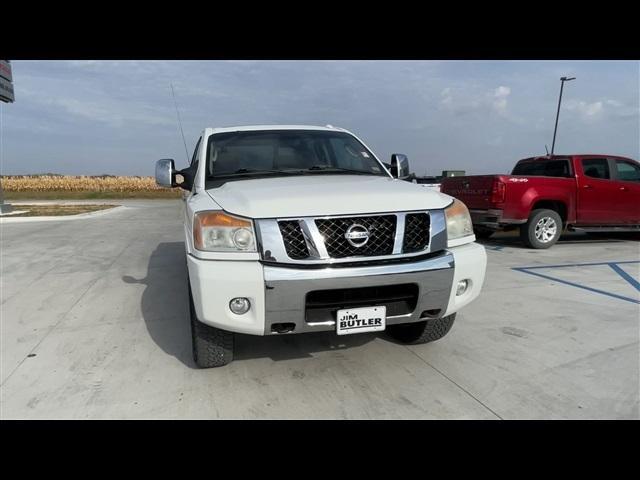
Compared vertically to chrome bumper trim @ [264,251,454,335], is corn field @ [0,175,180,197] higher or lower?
lower

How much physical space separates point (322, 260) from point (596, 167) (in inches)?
313

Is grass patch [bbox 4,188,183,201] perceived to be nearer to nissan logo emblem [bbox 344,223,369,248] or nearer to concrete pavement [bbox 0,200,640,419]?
concrete pavement [bbox 0,200,640,419]

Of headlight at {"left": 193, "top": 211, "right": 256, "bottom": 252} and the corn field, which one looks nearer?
headlight at {"left": 193, "top": 211, "right": 256, "bottom": 252}

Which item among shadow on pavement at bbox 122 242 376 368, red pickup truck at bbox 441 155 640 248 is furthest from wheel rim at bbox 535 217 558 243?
shadow on pavement at bbox 122 242 376 368

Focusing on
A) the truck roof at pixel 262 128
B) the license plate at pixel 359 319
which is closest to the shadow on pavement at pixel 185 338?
the license plate at pixel 359 319

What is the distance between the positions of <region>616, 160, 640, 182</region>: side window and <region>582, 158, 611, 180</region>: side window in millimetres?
264

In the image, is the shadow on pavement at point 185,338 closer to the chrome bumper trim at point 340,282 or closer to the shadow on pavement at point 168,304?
the shadow on pavement at point 168,304

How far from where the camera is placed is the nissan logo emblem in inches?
94.4

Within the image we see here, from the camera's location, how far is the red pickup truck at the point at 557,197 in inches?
287

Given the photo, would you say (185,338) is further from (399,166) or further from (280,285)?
(399,166)

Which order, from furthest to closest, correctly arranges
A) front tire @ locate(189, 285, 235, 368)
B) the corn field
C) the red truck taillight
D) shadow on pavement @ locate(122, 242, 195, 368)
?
the corn field < the red truck taillight < shadow on pavement @ locate(122, 242, 195, 368) < front tire @ locate(189, 285, 235, 368)

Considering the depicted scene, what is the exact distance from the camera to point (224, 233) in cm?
240

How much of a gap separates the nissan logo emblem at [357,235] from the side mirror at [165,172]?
2181mm
